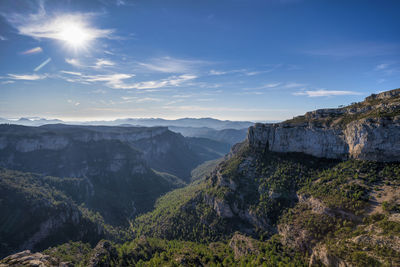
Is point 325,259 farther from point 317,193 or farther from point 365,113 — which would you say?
point 365,113

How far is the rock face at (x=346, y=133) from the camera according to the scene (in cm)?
6631

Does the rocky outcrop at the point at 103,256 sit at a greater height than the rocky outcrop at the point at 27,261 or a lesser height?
lesser

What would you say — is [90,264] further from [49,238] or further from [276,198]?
[276,198]

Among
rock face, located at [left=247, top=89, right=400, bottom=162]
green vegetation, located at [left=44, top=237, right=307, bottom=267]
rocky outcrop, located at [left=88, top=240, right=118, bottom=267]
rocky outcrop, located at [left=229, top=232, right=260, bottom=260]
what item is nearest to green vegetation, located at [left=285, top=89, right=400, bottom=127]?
rock face, located at [left=247, top=89, right=400, bottom=162]

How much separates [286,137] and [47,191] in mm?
192653

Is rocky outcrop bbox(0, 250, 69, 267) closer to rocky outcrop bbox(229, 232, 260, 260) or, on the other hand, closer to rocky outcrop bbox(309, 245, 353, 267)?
rocky outcrop bbox(229, 232, 260, 260)

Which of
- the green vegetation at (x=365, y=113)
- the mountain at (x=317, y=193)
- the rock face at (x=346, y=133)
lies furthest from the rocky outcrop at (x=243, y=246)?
the green vegetation at (x=365, y=113)

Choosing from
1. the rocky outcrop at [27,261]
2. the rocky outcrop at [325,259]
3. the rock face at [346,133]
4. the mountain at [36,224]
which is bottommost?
the mountain at [36,224]

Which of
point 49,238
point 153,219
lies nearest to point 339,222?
point 153,219

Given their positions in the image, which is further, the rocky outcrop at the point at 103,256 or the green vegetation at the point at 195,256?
the rocky outcrop at the point at 103,256

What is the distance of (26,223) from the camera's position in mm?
102688

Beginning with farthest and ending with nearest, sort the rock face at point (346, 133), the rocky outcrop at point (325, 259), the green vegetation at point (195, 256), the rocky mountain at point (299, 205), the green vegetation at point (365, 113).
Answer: the green vegetation at point (365, 113) → the rock face at point (346, 133) → the green vegetation at point (195, 256) → the rocky mountain at point (299, 205) → the rocky outcrop at point (325, 259)

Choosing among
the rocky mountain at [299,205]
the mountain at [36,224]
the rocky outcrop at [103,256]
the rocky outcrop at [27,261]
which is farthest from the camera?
the mountain at [36,224]

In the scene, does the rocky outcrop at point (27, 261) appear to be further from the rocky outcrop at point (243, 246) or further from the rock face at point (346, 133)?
the rock face at point (346, 133)
